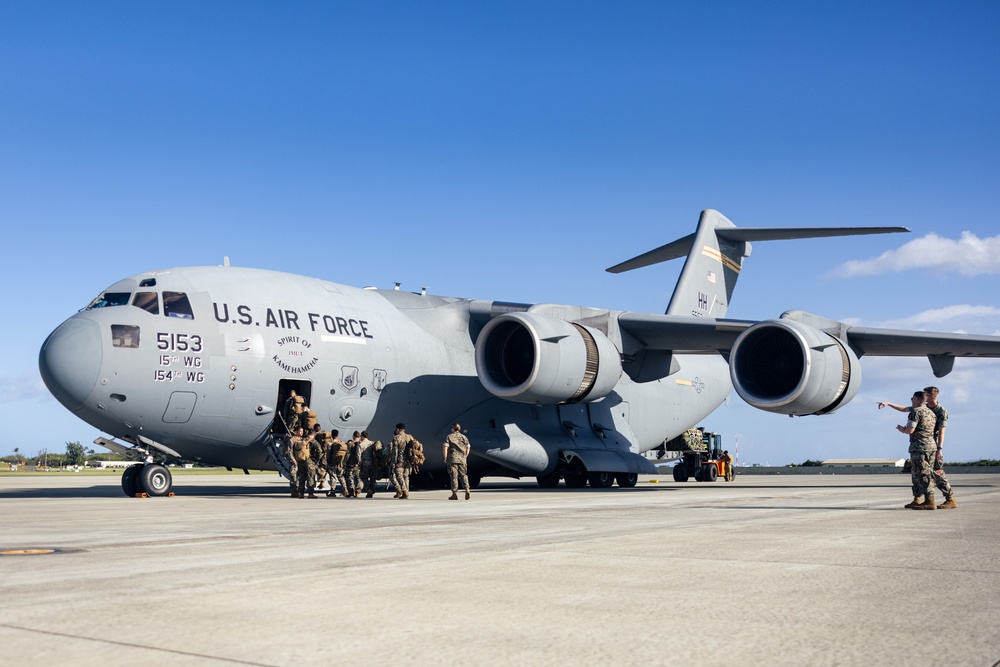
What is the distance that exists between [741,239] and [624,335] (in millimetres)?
7306

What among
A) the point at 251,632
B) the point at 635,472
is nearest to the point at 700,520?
the point at 251,632

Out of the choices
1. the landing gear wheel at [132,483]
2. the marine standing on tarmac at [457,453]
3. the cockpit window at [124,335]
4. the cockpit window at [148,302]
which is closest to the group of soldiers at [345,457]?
the marine standing on tarmac at [457,453]

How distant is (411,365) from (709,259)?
33.7 ft

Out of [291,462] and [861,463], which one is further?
[861,463]

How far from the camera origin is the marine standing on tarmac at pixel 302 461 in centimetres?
1578

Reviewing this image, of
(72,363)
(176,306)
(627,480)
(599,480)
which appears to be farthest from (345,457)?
(627,480)

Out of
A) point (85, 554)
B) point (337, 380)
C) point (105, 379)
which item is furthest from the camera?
point (337, 380)

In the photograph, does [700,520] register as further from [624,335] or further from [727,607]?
[624,335]

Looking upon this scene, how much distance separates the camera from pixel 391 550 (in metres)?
6.67

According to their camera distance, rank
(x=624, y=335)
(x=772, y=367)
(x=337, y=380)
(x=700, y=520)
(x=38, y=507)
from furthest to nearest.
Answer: (x=624, y=335), (x=772, y=367), (x=337, y=380), (x=38, y=507), (x=700, y=520)

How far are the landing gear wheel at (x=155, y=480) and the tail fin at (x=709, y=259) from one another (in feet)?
42.8

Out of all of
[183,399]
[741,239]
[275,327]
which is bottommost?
[183,399]

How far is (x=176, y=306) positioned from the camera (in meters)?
15.4

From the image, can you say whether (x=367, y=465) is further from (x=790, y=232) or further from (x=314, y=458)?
(x=790, y=232)
